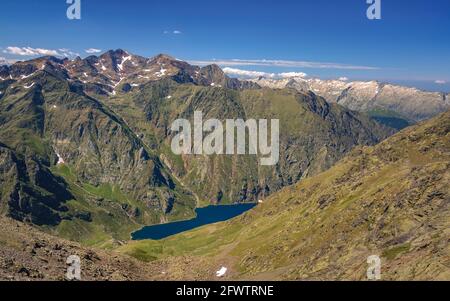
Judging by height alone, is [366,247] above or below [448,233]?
below

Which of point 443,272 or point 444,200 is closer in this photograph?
point 443,272

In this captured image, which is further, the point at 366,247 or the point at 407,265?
the point at 366,247

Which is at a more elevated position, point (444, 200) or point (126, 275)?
point (444, 200)
